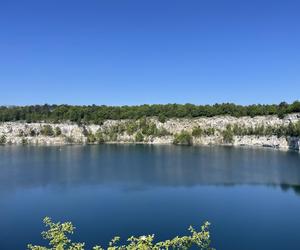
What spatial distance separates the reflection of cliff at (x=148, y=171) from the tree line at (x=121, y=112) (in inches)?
1973

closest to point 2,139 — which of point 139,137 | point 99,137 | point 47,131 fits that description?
point 47,131

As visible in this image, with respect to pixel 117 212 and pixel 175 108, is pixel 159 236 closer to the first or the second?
pixel 117 212

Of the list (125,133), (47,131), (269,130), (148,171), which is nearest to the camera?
(148,171)

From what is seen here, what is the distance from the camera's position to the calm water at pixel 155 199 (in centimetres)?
3081

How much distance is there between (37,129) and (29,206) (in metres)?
100

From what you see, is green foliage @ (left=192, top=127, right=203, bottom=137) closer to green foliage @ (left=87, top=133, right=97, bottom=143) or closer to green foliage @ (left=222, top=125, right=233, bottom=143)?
green foliage @ (left=222, top=125, right=233, bottom=143)

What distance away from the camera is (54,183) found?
53625 millimetres

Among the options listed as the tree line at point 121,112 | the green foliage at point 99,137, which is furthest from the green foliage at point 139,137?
the green foliage at point 99,137

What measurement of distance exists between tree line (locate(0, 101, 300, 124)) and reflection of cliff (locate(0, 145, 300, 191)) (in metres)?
50.1

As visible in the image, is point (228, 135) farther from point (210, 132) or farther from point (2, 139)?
point (2, 139)

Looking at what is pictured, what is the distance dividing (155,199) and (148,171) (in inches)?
857

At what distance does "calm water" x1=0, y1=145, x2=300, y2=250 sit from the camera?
101ft

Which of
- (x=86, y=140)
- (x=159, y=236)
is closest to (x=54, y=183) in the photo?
(x=159, y=236)

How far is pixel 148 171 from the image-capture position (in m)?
65.1
